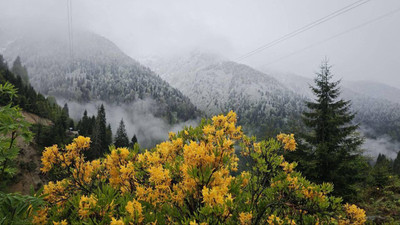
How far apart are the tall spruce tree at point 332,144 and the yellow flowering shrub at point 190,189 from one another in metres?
10.3

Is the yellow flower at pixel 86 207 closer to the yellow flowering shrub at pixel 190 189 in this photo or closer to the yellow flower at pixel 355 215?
the yellow flowering shrub at pixel 190 189

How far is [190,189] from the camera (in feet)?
8.82

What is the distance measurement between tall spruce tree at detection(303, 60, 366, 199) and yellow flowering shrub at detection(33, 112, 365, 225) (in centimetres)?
1027

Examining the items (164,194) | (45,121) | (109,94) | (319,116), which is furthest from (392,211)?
(109,94)

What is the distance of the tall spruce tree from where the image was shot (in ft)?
42.4

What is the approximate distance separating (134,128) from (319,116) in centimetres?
18606

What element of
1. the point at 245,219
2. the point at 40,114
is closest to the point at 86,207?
the point at 245,219

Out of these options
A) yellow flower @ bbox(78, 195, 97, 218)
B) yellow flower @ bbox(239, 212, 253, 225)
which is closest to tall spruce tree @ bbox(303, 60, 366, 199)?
yellow flower @ bbox(239, 212, 253, 225)

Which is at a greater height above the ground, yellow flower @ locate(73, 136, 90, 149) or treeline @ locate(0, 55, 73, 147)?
yellow flower @ locate(73, 136, 90, 149)

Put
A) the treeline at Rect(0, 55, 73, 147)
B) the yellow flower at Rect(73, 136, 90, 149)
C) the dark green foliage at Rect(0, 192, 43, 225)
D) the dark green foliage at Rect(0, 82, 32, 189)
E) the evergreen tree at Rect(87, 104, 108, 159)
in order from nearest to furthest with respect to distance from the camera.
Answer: the dark green foliage at Rect(0, 192, 43, 225), the dark green foliage at Rect(0, 82, 32, 189), the yellow flower at Rect(73, 136, 90, 149), the evergreen tree at Rect(87, 104, 108, 159), the treeline at Rect(0, 55, 73, 147)

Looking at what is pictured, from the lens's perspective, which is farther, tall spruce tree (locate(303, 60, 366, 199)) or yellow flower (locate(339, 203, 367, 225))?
tall spruce tree (locate(303, 60, 366, 199))

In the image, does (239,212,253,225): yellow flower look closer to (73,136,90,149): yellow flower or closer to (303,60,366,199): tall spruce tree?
(73,136,90,149): yellow flower

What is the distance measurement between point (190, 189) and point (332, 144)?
14149 mm

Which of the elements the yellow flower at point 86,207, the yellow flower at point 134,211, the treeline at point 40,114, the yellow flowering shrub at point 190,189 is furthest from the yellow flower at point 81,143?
the treeline at point 40,114
